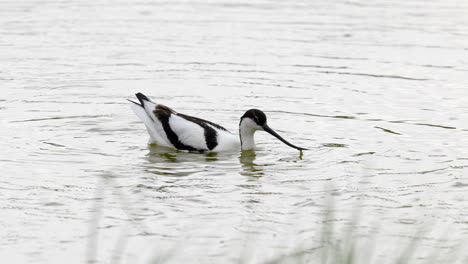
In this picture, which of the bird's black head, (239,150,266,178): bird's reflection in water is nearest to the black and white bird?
the bird's black head

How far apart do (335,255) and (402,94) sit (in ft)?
28.4

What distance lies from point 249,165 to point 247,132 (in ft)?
2.29

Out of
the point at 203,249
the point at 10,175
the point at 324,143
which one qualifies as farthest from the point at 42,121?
the point at 203,249

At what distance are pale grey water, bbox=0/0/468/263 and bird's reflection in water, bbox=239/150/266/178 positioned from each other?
4 centimetres

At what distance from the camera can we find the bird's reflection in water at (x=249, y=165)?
9.77m

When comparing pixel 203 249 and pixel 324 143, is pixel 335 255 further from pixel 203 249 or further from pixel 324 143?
pixel 324 143

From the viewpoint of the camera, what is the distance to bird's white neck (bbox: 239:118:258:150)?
35.1ft

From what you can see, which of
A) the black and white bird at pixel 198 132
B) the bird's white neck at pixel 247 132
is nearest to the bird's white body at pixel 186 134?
the black and white bird at pixel 198 132

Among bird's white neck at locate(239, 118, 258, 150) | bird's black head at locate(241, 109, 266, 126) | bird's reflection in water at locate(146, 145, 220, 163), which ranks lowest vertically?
bird's reflection in water at locate(146, 145, 220, 163)

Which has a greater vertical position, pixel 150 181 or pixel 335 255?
pixel 335 255

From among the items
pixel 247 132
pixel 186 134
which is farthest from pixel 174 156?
pixel 247 132

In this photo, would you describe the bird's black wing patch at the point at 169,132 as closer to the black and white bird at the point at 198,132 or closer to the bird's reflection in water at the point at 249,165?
the black and white bird at the point at 198,132

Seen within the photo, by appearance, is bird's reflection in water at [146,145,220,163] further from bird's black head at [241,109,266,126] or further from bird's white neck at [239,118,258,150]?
bird's black head at [241,109,266,126]

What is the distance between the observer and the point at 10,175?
9.27 meters
